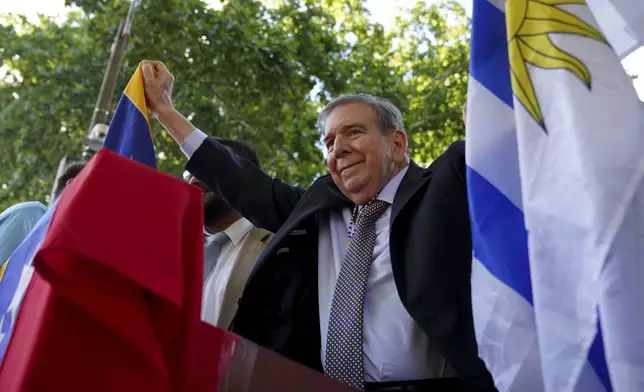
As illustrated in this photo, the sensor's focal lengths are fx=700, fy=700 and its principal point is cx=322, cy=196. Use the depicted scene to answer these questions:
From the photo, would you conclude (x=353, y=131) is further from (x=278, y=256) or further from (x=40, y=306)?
(x=40, y=306)

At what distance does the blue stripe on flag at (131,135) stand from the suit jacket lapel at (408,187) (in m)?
0.87

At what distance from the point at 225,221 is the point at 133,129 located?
0.82m

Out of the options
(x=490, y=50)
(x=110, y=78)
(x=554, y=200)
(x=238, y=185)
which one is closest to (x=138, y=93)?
(x=238, y=185)

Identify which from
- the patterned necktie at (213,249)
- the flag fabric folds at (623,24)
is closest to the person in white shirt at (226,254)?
the patterned necktie at (213,249)

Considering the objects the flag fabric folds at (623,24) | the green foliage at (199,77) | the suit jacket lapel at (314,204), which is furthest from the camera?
the green foliage at (199,77)

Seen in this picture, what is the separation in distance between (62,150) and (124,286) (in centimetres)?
937

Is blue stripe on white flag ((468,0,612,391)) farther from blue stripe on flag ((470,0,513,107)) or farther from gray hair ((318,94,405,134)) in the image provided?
gray hair ((318,94,405,134))

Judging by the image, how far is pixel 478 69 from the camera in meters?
1.65

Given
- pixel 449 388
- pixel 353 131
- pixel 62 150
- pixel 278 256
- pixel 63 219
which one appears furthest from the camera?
pixel 62 150

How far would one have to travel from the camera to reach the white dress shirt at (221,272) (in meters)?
2.84

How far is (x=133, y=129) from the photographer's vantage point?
2.56 m

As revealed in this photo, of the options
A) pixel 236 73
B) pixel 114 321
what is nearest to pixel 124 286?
pixel 114 321

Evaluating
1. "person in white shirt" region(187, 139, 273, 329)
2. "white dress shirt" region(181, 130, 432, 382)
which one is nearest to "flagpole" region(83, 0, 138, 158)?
"person in white shirt" region(187, 139, 273, 329)

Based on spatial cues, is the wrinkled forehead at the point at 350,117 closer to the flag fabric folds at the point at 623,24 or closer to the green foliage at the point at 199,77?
the flag fabric folds at the point at 623,24
